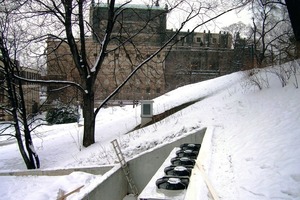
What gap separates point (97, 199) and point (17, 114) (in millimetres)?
8088

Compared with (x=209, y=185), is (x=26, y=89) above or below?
above

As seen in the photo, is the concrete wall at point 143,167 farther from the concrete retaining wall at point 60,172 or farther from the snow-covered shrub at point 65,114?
the snow-covered shrub at point 65,114

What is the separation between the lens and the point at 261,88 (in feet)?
30.2

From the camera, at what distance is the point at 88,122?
1227cm

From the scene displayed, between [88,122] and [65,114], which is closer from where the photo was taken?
[88,122]

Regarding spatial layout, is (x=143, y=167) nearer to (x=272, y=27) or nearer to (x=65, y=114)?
(x=65, y=114)

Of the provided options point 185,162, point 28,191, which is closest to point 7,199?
point 28,191

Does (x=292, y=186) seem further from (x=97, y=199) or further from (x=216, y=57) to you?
(x=216, y=57)

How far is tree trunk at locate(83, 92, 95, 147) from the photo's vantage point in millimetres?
12211

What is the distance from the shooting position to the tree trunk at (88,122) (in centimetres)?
1221

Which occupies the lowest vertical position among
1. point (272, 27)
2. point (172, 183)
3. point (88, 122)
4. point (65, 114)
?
point (65, 114)

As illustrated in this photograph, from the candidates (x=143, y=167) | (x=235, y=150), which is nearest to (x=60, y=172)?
(x=143, y=167)

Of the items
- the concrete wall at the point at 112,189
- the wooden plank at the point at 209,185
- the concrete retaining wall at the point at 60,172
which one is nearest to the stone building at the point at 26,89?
the concrete retaining wall at the point at 60,172

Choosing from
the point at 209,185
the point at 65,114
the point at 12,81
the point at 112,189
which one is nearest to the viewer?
the point at 209,185
